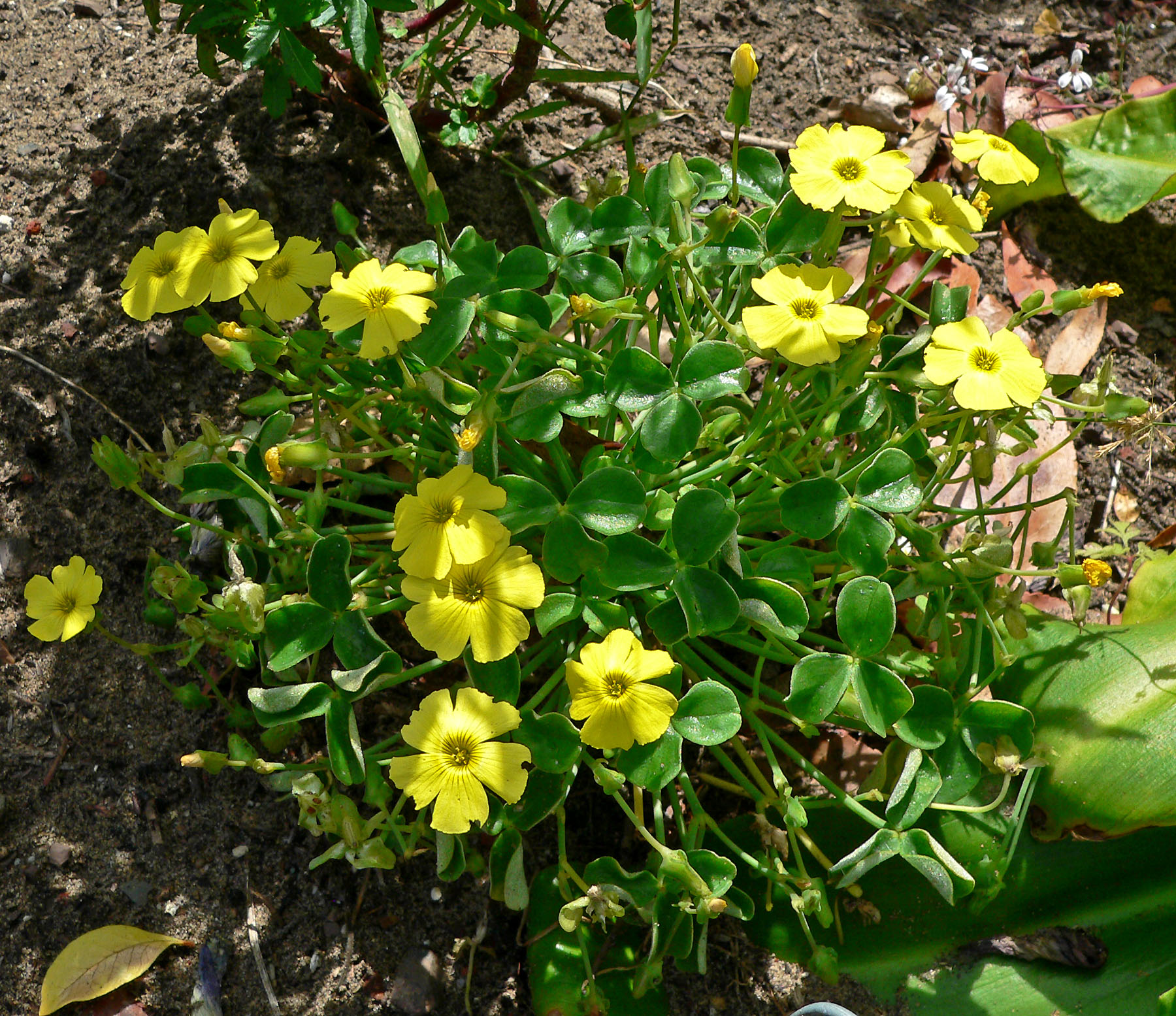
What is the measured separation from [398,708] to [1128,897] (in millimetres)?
1280

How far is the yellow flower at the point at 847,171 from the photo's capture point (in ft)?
4.25

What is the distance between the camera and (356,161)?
205cm

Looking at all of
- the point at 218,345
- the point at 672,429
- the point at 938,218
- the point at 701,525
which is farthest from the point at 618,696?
the point at 938,218

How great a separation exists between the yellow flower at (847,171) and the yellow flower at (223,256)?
76 cm

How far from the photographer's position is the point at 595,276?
151cm

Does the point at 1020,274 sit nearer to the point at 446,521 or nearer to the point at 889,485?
the point at 889,485

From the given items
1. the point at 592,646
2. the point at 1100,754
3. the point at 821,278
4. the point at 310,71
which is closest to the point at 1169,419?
the point at 1100,754

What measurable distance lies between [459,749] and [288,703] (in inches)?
11.5

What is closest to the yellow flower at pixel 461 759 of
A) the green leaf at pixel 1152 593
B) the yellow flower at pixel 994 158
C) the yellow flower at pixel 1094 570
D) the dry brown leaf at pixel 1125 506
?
the yellow flower at pixel 1094 570

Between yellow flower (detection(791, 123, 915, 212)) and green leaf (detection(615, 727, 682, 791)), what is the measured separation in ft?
2.48

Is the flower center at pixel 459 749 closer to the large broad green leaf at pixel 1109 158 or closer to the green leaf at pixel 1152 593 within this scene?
the green leaf at pixel 1152 593

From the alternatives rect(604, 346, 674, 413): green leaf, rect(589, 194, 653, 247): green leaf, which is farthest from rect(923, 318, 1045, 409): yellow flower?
rect(589, 194, 653, 247): green leaf

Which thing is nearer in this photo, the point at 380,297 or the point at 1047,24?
the point at 380,297

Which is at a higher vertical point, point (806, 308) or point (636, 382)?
point (806, 308)
